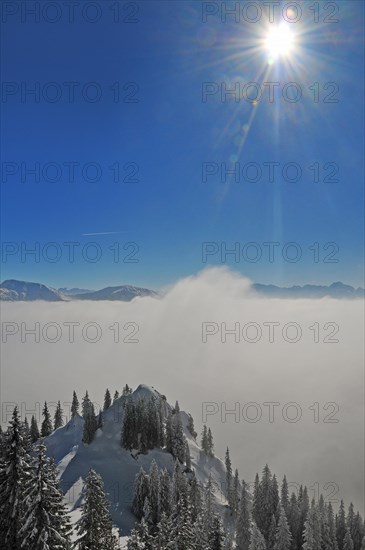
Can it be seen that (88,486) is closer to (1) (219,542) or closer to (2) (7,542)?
(2) (7,542)

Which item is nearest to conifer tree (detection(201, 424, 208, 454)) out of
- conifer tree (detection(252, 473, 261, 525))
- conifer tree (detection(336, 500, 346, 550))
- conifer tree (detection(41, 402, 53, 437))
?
conifer tree (detection(252, 473, 261, 525))

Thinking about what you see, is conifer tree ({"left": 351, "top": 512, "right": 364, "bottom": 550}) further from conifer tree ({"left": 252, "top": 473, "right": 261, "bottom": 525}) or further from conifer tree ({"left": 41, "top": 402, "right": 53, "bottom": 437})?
conifer tree ({"left": 41, "top": 402, "right": 53, "bottom": 437})

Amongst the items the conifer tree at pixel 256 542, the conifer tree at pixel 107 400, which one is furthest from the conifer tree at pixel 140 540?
the conifer tree at pixel 107 400

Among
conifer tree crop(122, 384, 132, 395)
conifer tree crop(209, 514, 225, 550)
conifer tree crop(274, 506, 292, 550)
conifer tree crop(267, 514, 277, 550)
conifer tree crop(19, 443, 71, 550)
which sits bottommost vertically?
conifer tree crop(267, 514, 277, 550)

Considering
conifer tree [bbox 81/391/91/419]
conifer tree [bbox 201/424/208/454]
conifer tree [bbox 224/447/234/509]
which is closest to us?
conifer tree [bbox 224/447/234/509]

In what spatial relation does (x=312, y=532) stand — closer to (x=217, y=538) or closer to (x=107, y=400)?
(x=217, y=538)

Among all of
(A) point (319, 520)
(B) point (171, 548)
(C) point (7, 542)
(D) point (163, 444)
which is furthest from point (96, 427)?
(C) point (7, 542)

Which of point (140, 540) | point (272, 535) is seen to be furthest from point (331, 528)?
point (140, 540)
